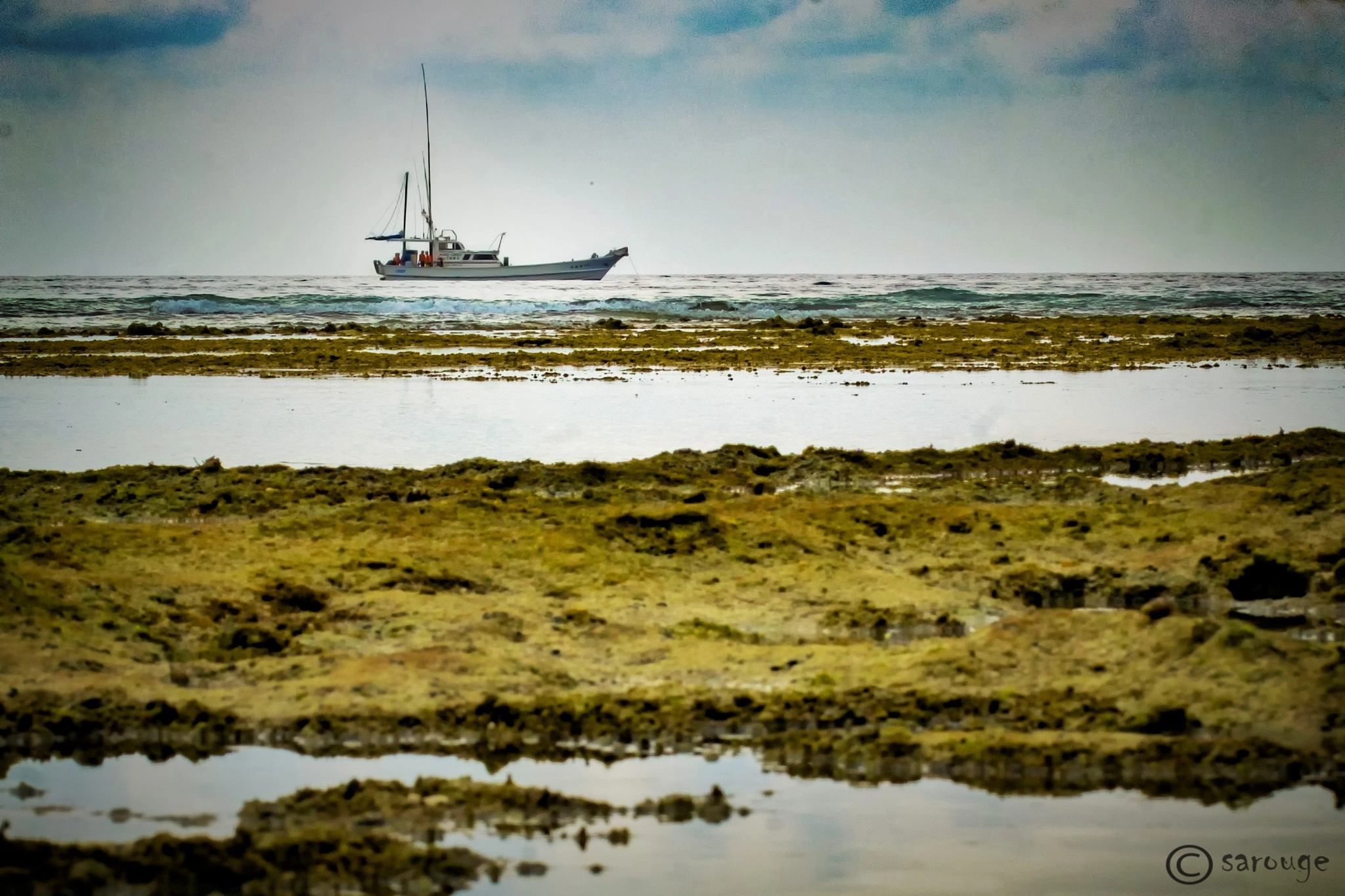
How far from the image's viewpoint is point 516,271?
88625mm

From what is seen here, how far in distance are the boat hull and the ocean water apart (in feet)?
3.01

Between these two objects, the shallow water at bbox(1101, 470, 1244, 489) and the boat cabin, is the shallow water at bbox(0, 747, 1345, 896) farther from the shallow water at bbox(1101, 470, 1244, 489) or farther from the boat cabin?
the boat cabin

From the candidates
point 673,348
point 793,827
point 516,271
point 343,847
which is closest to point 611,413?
point 793,827

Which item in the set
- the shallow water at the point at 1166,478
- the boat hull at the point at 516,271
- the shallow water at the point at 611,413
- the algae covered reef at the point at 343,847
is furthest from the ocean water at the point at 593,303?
the algae covered reef at the point at 343,847

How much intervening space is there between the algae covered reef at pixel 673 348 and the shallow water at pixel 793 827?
798 inches

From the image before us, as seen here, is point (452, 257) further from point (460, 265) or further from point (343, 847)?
point (343, 847)

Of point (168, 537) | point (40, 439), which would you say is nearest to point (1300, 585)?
point (168, 537)

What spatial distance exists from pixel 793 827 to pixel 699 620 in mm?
2726

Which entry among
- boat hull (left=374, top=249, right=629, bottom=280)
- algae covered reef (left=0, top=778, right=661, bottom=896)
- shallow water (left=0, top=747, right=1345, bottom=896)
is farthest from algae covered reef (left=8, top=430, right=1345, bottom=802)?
boat hull (left=374, top=249, right=629, bottom=280)

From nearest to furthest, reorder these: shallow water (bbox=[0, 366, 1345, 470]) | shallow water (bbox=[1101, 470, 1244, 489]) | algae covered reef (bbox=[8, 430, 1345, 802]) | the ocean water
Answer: algae covered reef (bbox=[8, 430, 1345, 802]), shallow water (bbox=[1101, 470, 1244, 489]), shallow water (bbox=[0, 366, 1345, 470]), the ocean water

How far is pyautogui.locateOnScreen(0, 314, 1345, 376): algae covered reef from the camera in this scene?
27.2 m

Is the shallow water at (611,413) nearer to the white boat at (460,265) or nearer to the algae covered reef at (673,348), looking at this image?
the algae covered reef at (673,348)

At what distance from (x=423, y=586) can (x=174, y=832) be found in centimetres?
349

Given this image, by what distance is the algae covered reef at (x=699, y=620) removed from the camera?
5.93m
